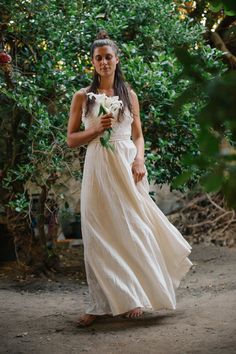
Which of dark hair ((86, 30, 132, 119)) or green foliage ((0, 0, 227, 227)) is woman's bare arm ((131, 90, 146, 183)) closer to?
dark hair ((86, 30, 132, 119))

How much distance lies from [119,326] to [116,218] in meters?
0.68

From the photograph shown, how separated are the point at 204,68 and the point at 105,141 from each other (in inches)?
112

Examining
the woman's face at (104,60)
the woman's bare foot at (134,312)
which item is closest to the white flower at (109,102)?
the woman's face at (104,60)

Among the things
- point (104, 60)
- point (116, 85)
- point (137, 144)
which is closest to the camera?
point (104, 60)

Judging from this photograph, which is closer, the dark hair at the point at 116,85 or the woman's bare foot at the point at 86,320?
the woman's bare foot at the point at 86,320

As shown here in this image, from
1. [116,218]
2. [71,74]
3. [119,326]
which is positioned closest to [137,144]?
[116,218]

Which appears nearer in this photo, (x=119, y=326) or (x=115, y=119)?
(x=119, y=326)

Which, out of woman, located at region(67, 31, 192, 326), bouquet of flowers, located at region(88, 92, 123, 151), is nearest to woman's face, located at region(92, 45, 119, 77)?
woman, located at region(67, 31, 192, 326)

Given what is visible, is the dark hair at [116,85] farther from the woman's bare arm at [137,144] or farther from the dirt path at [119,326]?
the dirt path at [119,326]

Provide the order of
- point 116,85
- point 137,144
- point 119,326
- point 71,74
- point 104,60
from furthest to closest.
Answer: point 71,74 → point 137,144 → point 116,85 → point 104,60 → point 119,326

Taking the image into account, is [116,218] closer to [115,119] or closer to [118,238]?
[118,238]

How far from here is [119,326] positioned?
12.3 ft

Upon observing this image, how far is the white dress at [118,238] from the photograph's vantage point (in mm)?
3725

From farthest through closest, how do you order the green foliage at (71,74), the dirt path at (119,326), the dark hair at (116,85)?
the green foliage at (71,74) < the dark hair at (116,85) < the dirt path at (119,326)
